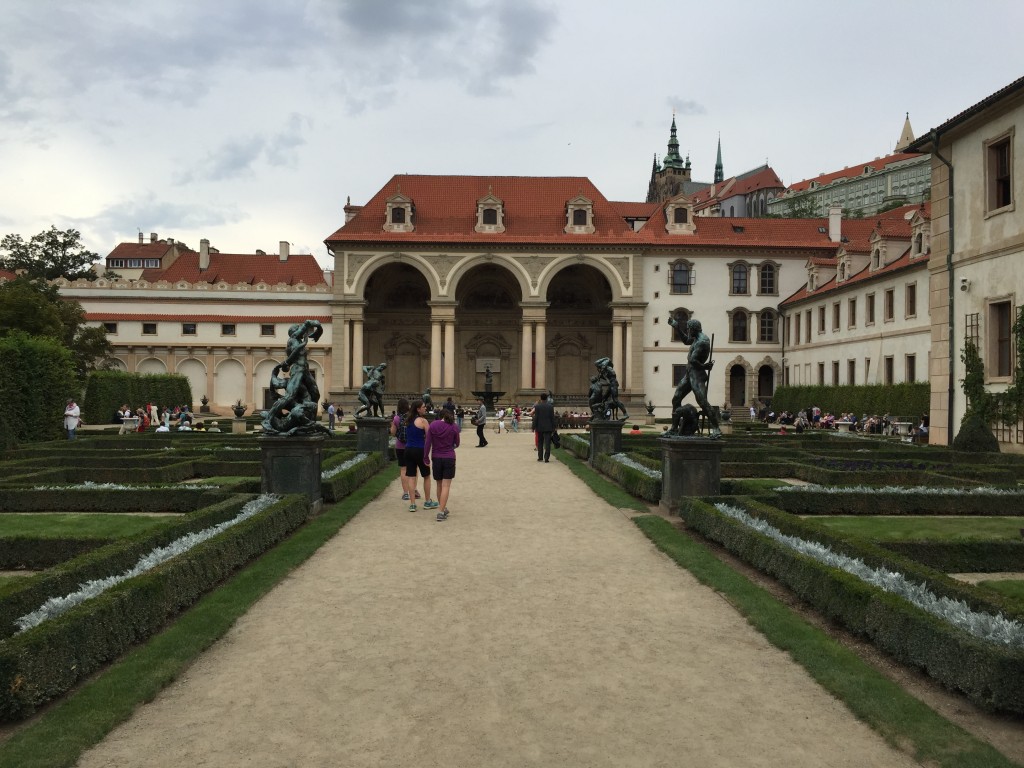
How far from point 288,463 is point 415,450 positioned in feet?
7.17

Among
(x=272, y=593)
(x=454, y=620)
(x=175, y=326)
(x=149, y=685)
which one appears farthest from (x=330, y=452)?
(x=175, y=326)

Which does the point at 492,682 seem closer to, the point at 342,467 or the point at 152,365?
the point at 342,467

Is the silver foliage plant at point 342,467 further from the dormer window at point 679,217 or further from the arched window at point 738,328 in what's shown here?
the arched window at point 738,328

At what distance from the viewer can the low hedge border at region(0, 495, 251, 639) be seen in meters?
5.80

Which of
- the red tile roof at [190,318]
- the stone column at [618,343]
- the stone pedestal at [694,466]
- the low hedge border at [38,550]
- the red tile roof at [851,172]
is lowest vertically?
→ the low hedge border at [38,550]

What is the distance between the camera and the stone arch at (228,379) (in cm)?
5141

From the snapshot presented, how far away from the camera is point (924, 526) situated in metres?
11.2

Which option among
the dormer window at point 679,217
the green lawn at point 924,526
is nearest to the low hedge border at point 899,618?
the green lawn at point 924,526

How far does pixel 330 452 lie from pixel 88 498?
782 cm

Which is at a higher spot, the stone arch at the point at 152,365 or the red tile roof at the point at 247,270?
the red tile roof at the point at 247,270

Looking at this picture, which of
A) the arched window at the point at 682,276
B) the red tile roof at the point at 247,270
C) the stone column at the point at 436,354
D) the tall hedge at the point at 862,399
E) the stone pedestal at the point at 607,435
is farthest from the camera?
the red tile roof at the point at 247,270

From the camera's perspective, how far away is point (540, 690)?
207 inches

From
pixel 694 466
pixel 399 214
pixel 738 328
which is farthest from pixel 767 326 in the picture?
pixel 694 466

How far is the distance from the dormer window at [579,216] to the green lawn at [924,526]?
40.8 m
